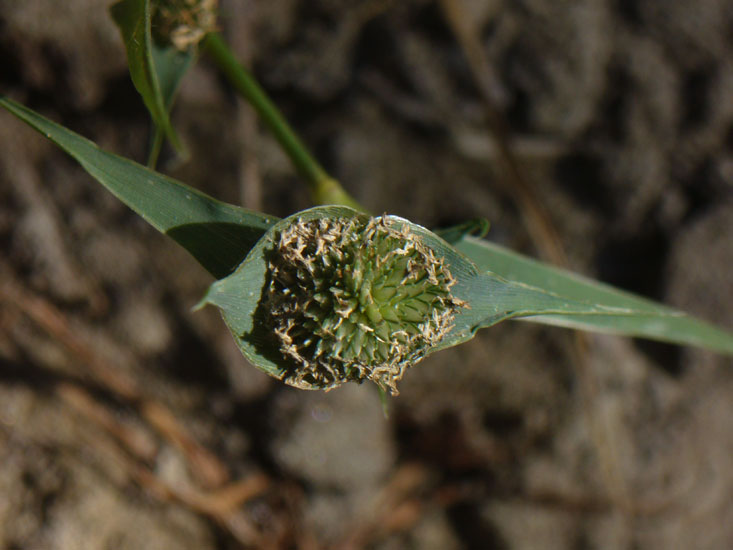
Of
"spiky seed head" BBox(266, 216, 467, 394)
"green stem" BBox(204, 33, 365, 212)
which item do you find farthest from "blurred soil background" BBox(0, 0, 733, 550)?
"spiky seed head" BBox(266, 216, 467, 394)

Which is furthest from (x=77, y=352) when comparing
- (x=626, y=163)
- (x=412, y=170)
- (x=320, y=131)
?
(x=626, y=163)

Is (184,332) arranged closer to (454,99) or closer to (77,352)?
(77,352)

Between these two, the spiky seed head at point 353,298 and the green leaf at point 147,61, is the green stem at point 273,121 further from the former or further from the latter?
the spiky seed head at point 353,298

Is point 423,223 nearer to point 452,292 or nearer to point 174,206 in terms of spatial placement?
point 452,292

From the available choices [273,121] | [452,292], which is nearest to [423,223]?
[273,121]

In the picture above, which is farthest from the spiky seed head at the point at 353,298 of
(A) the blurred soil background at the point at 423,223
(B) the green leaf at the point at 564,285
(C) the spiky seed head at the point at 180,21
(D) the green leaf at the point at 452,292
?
(A) the blurred soil background at the point at 423,223

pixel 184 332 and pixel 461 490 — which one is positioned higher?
pixel 184 332
